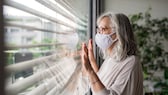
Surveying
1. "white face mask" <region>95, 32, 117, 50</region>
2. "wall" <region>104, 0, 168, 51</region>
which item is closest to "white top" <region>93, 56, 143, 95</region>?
"white face mask" <region>95, 32, 117, 50</region>

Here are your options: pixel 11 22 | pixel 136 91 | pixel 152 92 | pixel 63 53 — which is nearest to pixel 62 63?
pixel 63 53

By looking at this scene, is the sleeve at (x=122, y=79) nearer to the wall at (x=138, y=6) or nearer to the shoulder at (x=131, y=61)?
the shoulder at (x=131, y=61)

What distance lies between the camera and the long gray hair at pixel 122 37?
5.54 feet

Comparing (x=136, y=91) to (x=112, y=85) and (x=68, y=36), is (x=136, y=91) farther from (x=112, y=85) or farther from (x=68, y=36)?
(x=68, y=36)

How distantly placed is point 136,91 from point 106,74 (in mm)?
256

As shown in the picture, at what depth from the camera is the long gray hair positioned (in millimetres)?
1688

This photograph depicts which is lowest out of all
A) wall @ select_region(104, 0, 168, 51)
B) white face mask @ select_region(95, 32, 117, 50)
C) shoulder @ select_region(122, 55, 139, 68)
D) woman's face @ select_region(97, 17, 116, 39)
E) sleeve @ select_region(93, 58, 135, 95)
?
sleeve @ select_region(93, 58, 135, 95)

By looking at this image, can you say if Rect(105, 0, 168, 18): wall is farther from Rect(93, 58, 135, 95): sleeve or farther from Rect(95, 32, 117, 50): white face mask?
Rect(93, 58, 135, 95): sleeve

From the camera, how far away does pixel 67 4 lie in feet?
6.00

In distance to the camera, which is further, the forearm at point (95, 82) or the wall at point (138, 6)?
the wall at point (138, 6)

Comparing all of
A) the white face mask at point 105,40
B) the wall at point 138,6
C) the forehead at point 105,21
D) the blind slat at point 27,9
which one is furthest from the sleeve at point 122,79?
the wall at point 138,6

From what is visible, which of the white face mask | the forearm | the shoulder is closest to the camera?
the forearm

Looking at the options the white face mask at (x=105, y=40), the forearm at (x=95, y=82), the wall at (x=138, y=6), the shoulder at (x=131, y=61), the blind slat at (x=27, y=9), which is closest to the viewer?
the blind slat at (x=27, y=9)

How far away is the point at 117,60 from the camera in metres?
1.76
